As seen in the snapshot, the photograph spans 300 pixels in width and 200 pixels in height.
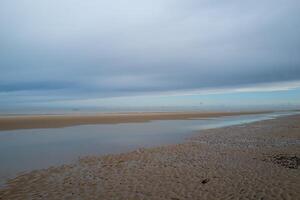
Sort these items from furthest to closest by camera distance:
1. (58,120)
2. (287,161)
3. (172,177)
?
1. (58,120)
2. (287,161)
3. (172,177)

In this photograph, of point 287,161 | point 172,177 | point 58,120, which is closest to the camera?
point 172,177

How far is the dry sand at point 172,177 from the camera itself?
28.1ft

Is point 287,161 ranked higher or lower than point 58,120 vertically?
lower

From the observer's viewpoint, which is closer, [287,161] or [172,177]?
[172,177]

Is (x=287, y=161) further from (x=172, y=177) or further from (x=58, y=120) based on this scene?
(x=58, y=120)

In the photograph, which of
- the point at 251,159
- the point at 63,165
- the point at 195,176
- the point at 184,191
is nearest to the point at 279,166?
the point at 251,159

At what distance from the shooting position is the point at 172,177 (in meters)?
10.3

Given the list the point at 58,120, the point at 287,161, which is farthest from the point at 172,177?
the point at 58,120

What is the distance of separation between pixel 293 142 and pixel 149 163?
1083cm

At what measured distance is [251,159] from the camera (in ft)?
42.9

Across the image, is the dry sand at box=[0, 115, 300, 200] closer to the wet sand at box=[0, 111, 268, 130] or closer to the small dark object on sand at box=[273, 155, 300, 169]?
the small dark object on sand at box=[273, 155, 300, 169]

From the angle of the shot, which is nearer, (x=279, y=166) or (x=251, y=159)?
(x=279, y=166)

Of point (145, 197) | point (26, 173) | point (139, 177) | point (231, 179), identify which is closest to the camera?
point (145, 197)

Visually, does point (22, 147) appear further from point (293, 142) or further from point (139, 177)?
point (293, 142)
